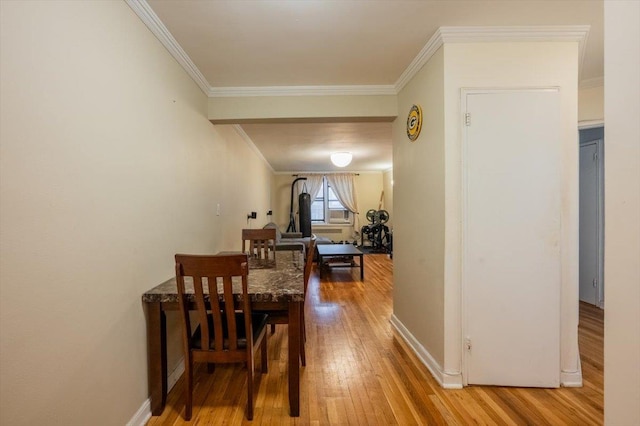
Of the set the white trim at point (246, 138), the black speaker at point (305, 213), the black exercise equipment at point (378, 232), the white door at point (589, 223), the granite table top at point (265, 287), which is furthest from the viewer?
the black speaker at point (305, 213)

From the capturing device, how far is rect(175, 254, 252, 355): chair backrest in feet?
4.59

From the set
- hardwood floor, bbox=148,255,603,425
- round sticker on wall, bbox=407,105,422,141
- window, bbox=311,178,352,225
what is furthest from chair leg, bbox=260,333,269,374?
window, bbox=311,178,352,225

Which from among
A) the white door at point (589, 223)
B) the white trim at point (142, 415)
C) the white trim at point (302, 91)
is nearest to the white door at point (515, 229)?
the white trim at point (302, 91)

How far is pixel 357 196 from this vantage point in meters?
8.52

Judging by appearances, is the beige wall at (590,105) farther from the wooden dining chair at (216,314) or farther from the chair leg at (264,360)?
the chair leg at (264,360)

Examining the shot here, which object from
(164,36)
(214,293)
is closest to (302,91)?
(164,36)

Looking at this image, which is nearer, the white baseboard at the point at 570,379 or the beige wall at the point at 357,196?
the white baseboard at the point at 570,379

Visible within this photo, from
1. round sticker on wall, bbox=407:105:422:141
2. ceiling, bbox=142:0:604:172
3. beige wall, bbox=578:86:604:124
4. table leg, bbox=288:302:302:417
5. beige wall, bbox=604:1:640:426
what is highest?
ceiling, bbox=142:0:604:172

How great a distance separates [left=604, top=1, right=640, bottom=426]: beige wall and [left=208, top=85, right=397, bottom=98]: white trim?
2029 mm

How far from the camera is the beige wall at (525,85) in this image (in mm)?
1812

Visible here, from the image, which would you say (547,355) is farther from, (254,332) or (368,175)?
(368,175)

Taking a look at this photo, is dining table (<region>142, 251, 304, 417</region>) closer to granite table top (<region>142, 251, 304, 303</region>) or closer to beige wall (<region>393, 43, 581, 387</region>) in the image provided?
granite table top (<region>142, 251, 304, 303</region>)

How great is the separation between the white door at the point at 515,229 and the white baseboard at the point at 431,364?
30 cm

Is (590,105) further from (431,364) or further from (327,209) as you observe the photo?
(327,209)
